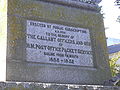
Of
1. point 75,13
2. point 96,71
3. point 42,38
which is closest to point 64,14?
point 75,13

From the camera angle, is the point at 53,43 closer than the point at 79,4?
Yes

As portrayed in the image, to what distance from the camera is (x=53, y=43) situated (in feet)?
11.1

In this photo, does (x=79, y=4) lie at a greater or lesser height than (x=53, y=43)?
greater

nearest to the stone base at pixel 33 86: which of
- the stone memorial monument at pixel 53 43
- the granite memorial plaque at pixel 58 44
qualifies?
the stone memorial monument at pixel 53 43

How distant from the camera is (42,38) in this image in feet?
10.9

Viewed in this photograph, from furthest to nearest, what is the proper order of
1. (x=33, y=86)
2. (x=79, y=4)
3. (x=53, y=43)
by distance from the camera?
(x=79, y=4)
(x=53, y=43)
(x=33, y=86)

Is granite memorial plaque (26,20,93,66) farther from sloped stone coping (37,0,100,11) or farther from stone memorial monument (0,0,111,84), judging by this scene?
sloped stone coping (37,0,100,11)

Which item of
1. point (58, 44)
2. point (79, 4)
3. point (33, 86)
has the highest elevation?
point (79, 4)

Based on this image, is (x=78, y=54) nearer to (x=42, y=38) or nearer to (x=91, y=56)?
(x=91, y=56)

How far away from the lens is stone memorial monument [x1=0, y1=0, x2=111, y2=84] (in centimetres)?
310

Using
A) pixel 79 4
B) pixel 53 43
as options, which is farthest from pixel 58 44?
pixel 79 4

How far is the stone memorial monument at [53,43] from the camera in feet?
10.2

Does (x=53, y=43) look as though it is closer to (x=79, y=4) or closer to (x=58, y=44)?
(x=58, y=44)

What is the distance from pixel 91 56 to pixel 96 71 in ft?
0.79
